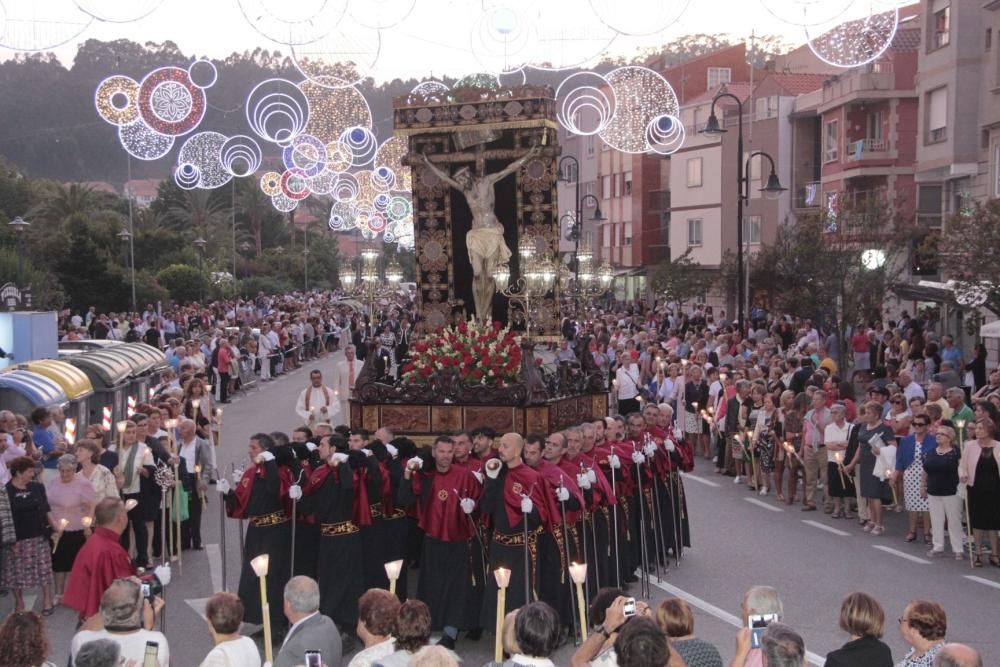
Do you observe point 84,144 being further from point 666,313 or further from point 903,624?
point 903,624

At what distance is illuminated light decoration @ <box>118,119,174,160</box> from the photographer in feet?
76.6

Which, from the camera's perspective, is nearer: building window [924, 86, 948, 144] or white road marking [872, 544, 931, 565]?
white road marking [872, 544, 931, 565]

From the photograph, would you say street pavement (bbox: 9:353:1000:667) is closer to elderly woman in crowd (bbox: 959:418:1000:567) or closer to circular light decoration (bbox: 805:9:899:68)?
elderly woman in crowd (bbox: 959:418:1000:567)

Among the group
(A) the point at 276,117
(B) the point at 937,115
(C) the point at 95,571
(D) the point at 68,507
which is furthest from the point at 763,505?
(B) the point at 937,115

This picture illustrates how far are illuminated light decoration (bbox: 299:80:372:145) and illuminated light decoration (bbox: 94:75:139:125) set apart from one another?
341cm

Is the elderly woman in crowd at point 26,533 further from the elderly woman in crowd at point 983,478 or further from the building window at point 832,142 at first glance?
the building window at point 832,142

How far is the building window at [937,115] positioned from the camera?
3025cm

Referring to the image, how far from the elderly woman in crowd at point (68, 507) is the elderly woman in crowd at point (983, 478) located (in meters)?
8.67

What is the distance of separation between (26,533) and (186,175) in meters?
19.5

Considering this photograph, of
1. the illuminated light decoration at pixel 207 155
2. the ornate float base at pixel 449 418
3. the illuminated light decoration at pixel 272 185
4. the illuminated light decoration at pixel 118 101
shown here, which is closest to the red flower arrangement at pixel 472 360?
the ornate float base at pixel 449 418

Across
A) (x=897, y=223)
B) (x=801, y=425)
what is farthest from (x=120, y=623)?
(x=897, y=223)

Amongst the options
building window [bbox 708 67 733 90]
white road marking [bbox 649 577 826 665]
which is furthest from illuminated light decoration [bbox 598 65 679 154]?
building window [bbox 708 67 733 90]

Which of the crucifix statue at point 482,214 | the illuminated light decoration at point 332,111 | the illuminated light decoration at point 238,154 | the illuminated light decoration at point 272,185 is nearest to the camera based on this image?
the crucifix statue at point 482,214

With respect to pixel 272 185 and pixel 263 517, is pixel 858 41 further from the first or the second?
pixel 272 185
